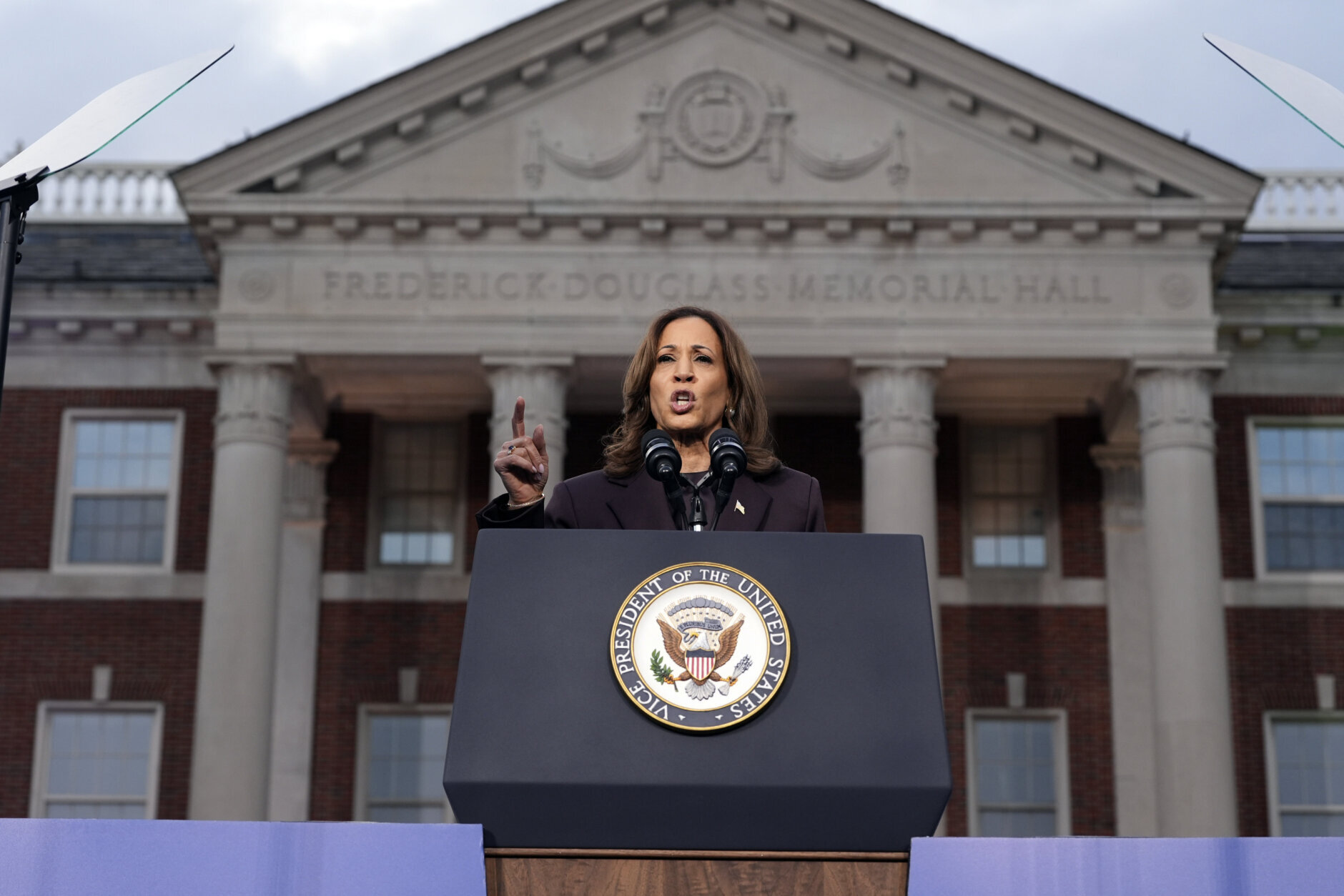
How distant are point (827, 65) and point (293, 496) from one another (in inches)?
Result: 326

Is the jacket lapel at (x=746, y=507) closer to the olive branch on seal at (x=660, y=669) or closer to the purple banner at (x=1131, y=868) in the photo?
the olive branch on seal at (x=660, y=669)

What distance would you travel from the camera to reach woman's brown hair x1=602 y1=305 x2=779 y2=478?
3844 mm

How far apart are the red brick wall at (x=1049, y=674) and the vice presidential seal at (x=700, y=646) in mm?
17700

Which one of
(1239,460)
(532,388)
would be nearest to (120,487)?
(532,388)

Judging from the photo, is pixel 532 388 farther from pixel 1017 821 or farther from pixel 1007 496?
pixel 1017 821

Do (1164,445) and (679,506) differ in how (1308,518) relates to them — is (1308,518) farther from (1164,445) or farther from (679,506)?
(679,506)

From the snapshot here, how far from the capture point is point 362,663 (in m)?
20.7

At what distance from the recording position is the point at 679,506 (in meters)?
3.44

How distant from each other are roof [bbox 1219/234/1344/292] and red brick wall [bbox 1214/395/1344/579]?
54.1 inches

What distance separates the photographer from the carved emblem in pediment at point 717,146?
1909 centimetres

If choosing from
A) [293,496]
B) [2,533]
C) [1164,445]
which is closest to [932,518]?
[1164,445]

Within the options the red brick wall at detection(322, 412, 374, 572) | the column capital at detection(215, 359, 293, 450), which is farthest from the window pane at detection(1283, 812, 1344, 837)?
the column capital at detection(215, 359, 293, 450)

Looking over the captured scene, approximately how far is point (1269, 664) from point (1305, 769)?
1.29 metres

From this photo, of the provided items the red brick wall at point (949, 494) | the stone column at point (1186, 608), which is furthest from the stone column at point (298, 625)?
the stone column at point (1186, 608)
